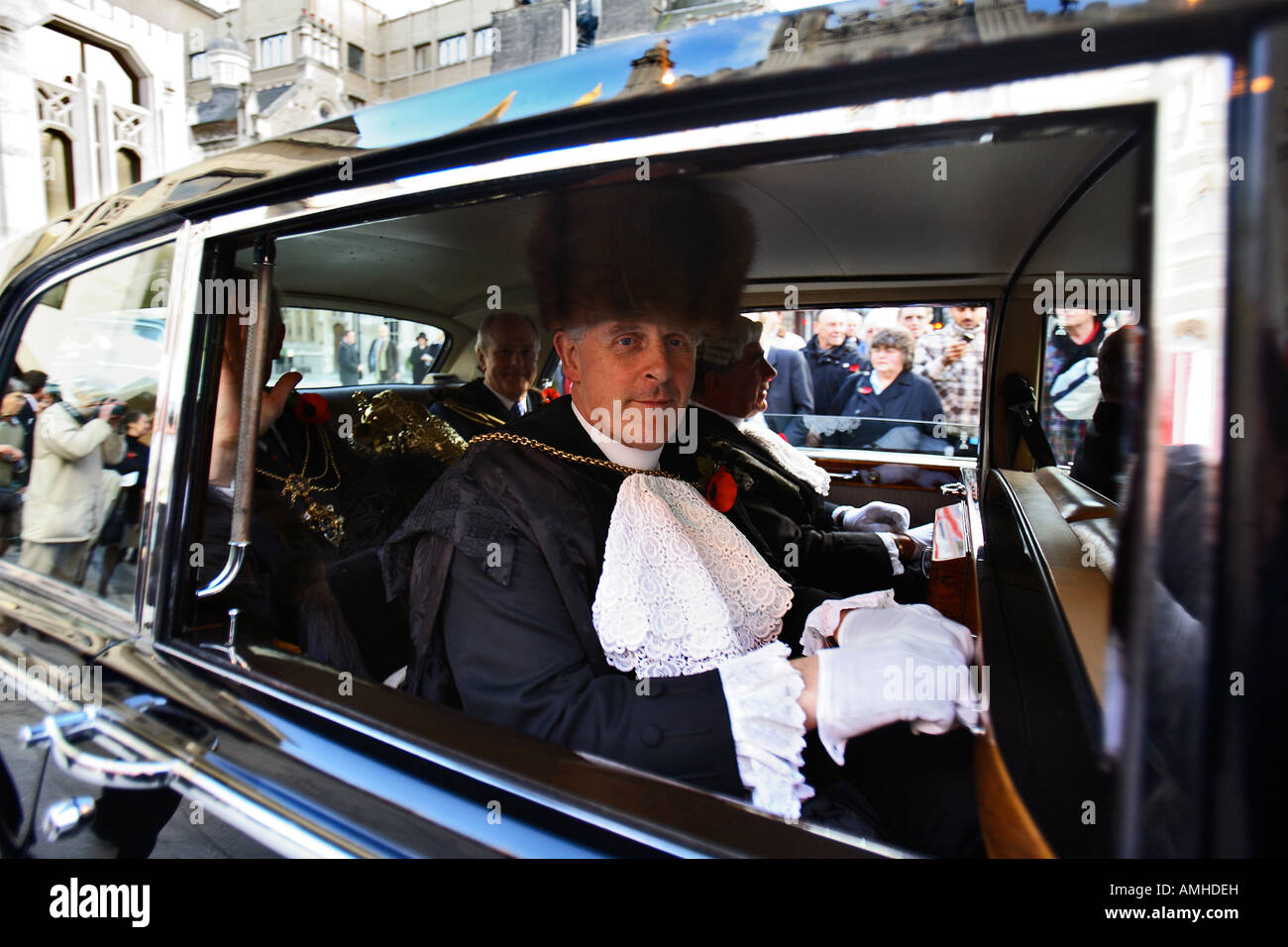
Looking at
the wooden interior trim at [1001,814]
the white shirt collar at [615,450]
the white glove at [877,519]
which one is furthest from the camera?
the white glove at [877,519]

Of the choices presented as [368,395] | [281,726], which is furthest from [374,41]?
[281,726]

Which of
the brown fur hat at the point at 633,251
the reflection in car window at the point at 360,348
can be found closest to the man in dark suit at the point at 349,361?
the reflection in car window at the point at 360,348

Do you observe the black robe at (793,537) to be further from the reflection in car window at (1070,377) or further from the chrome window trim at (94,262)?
the chrome window trim at (94,262)

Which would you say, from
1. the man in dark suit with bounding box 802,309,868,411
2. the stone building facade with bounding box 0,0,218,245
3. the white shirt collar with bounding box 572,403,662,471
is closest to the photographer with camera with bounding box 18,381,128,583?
the white shirt collar with bounding box 572,403,662,471

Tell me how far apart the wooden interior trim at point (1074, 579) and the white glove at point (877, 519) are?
710 mm

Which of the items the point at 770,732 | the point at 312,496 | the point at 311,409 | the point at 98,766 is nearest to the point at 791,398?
the point at 311,409

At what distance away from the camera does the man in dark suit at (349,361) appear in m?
4.09

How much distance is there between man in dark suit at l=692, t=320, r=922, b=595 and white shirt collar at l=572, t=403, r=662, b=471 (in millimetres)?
738

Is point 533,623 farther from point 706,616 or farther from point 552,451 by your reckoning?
point 552,451

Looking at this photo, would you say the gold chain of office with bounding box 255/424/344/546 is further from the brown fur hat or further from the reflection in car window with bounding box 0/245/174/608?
the brown fur hat

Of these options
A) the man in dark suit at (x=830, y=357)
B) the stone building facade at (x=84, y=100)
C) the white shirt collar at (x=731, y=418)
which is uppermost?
the stone building facade at (x=84, y=100)

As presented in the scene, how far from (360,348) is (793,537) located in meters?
2.86

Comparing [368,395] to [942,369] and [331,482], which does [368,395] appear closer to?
[331,482]
